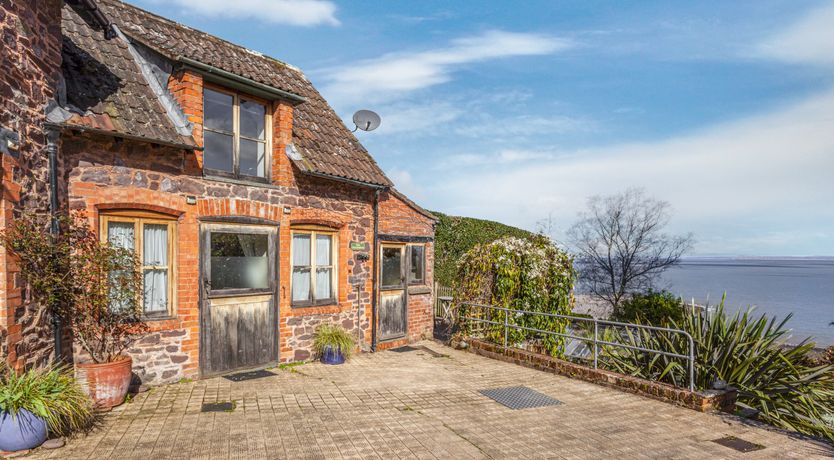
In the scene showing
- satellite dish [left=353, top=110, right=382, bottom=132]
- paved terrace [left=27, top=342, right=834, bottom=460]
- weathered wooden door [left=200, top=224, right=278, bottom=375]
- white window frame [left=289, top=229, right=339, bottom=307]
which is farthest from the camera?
satellite dish [left=353, top=110, right=382, bottom=132]

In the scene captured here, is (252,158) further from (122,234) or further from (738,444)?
(738,444)

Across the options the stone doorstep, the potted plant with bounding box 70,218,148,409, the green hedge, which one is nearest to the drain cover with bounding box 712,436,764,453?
the stone doorstep

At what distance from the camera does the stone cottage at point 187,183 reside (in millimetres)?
5715

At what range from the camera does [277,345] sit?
8.86m

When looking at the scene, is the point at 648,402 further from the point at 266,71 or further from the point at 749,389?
the point at 266,71

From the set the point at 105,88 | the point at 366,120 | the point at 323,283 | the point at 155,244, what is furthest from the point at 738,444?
the point at 366,120

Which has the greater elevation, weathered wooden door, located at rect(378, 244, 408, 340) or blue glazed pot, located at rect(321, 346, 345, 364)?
weathered wooden door, located at rect(378, 244, 408, 340)

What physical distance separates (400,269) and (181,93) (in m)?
6.10

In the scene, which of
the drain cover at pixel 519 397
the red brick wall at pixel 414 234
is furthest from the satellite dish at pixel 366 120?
the drain cover at pixel 519 397

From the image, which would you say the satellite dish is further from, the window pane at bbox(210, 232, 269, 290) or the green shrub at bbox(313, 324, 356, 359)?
the green shrub at bbox(313, 324, 356, 359)

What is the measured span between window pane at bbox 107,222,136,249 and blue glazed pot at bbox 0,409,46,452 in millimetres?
2570

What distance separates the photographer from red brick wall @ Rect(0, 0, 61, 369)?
16.8 ft

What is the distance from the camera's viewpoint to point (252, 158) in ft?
28.6

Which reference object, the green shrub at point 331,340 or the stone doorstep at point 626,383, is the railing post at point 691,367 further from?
the green shrub at point 331,340
